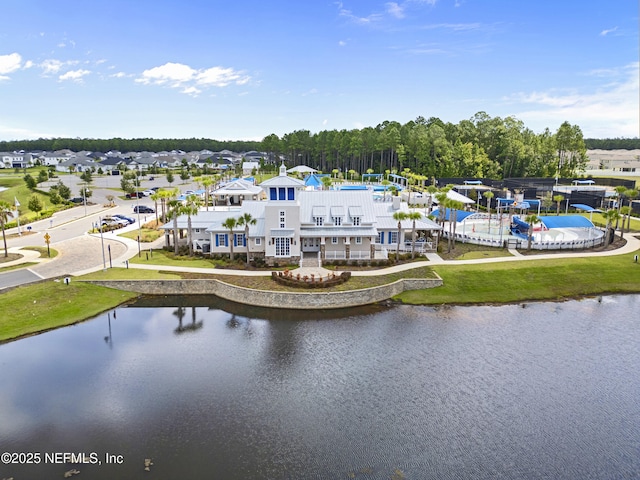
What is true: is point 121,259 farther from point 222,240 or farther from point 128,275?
point 222,240

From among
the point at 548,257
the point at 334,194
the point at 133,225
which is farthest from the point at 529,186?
the point at 133,225

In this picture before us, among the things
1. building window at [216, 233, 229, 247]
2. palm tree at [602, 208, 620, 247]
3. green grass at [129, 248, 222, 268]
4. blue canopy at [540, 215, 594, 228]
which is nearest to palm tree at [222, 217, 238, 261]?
building window at [216, 233, 229, 247]

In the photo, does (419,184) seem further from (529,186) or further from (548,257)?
(548,257)

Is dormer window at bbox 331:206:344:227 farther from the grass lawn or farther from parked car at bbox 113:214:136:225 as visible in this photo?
parked car at bbox 113:214:136:225

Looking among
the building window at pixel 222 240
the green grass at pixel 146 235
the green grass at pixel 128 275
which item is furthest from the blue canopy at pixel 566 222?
the green grass at pixel 146 235

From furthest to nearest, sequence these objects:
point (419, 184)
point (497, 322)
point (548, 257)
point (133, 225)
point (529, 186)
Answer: point (419, 184) < point (529, 186) < point (133, 225) < point (548, 257) < point (497, 322)
